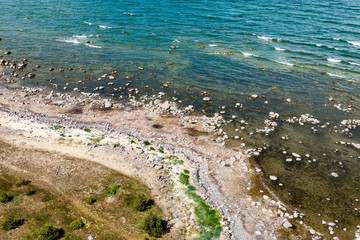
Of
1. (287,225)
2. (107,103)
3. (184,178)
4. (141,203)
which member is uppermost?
(107,103)

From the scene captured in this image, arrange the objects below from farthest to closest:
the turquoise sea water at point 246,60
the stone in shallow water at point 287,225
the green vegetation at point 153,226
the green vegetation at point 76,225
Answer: the turquoise sea water at point 246,60
the stone in shallow water at point 287,225
the green vegetation at point 76,225
the green vegetation at point 153,226

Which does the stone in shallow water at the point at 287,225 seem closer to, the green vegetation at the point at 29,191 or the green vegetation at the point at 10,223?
the green vegetation at the point at 10,223

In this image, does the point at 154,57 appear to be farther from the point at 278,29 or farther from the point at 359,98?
the point at 359,98

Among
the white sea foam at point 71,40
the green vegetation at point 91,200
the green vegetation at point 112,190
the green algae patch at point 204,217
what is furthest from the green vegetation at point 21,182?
the white sea foam at point 71,40

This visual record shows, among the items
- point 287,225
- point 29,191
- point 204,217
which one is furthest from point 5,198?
point 287,225

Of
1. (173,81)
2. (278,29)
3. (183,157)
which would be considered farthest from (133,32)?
(183,157)

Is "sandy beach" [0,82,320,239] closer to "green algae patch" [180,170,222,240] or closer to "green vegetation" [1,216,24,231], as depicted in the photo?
"green algae patch" [180,170,222,240]

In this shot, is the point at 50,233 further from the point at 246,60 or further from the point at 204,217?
the point at 246,60
